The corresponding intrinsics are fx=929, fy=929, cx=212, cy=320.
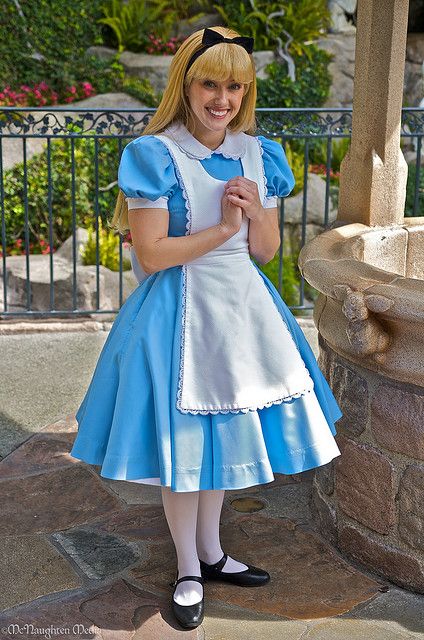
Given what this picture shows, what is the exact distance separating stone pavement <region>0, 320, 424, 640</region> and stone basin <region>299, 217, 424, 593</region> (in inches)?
4.4

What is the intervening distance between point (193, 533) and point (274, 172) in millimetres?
1041

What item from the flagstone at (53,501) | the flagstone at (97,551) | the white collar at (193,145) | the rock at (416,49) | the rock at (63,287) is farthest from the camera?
the rock at (416,49)

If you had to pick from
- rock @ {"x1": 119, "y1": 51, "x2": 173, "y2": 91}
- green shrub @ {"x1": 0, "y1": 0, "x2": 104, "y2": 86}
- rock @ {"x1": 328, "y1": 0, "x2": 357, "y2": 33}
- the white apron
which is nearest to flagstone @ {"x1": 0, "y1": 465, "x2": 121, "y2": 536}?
the white apron

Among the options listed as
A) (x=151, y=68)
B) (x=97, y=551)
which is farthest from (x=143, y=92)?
(x=97, y=551)

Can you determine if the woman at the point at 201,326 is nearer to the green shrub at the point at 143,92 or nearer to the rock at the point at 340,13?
the green shrub at the point at 143,92

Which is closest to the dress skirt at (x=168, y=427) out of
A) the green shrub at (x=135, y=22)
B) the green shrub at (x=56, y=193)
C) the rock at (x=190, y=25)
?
the green shrub at (x=56, y=193)

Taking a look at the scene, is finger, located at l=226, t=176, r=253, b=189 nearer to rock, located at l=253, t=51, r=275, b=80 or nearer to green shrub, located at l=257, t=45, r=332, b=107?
green shrub, located at l=257, t=45, r=332, b=107

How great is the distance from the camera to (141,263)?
97.5 inches

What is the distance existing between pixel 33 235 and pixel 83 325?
11.7 ft

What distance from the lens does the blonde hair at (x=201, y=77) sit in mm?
2344

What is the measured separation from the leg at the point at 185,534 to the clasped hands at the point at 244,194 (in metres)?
0.79

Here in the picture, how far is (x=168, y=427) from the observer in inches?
93.6

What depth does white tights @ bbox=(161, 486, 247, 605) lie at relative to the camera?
2.57 m

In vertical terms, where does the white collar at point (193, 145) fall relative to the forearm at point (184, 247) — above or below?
above
